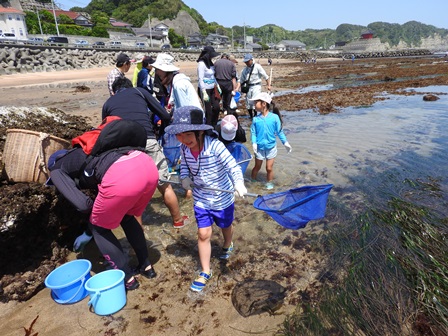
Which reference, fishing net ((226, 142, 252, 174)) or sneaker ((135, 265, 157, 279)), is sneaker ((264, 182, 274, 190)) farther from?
sneaker ((135, 265, 157, 279))

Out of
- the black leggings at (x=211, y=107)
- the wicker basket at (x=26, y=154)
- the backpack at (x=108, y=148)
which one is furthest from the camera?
the black leggings at (x=211, y=107)

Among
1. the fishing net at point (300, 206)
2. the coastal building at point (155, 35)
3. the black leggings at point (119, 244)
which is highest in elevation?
the coastal building at point (155, 35)

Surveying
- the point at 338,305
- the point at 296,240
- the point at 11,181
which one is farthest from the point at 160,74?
the point at 338,305

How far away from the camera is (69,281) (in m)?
3.16

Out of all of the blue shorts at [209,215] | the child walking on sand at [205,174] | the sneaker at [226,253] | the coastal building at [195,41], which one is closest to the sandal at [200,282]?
the child walking on sand at [205,174]

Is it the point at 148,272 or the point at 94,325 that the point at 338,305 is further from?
the point at 94,325

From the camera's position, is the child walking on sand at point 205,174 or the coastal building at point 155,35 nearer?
the child walking on sand at point 205,174

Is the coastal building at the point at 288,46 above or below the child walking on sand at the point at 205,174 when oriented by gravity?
above

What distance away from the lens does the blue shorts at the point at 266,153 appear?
5.30 m

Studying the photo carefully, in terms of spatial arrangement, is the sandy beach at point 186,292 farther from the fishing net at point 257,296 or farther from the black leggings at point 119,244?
the black leggings at point 119,244

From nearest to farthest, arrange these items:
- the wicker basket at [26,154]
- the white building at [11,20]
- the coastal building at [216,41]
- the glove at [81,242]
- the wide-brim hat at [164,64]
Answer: the wicker basket at [26,154] → the glove at [81,242] → the wide-brim hat at [164,64] → the white building at [11,20] → the coastal building at [216,41]

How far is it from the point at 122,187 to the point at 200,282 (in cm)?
137

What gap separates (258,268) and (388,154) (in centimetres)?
526

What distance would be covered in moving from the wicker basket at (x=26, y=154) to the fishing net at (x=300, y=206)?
2583mm
